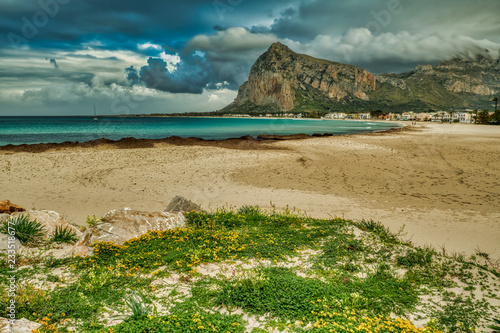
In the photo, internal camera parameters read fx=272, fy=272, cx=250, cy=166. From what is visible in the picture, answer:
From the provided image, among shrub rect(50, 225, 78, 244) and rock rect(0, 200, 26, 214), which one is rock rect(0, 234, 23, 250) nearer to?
shrub rect(50, 225, 78, 244)

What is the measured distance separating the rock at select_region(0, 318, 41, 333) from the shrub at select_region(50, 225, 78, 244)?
4.65m

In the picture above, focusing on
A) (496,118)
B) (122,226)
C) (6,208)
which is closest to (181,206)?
(122,226)

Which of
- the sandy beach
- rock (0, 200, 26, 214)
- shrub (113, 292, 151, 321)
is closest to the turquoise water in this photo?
the sandy beach

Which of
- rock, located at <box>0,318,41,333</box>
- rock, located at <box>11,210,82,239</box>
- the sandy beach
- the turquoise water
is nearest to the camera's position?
rock, located at <box>0,318,41,333</box>

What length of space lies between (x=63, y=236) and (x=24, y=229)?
103 cm

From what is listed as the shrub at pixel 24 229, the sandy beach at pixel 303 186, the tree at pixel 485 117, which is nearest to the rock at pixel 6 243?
the shrub at pixel 24 229

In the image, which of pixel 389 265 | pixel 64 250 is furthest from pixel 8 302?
pixel 389 265

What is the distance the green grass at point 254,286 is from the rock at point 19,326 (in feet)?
0.69

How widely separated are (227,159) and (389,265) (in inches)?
770

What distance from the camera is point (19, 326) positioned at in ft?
12.9

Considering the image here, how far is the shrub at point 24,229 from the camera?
7742mm

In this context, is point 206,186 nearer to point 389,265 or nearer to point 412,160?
point 389,265

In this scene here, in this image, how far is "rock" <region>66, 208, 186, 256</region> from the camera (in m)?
7.46

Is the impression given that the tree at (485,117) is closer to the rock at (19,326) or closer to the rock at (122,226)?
the rock at (122,226)
